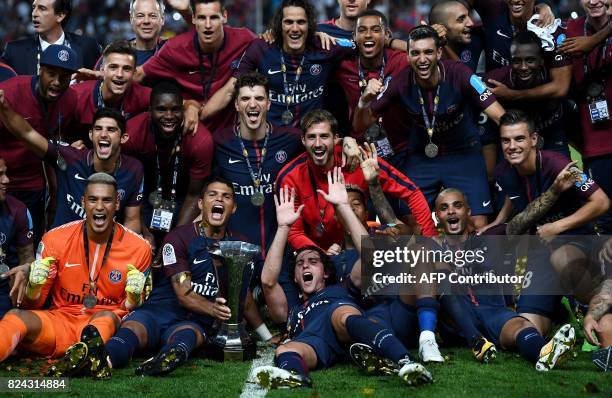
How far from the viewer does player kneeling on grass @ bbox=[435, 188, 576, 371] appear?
616cm

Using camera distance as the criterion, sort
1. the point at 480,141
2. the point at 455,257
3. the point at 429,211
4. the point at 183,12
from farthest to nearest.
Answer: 1. the point at 183,12
2. the point at 480,141
3. the point at 429,211
4. the point at 455,257

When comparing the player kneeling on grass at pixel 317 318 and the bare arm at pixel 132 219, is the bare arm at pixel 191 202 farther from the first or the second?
the player kneeling on grass at pixel 317 318

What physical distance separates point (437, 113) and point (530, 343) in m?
2.23

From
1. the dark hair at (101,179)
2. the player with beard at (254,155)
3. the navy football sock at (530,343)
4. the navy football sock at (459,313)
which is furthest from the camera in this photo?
the player with beard at (254,155)

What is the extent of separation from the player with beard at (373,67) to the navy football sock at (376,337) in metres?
2.41

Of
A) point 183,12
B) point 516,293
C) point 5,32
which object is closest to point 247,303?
point 516,293

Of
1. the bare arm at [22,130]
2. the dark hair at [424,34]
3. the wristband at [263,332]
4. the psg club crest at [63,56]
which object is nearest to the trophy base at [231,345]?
the wristband at [263,332]

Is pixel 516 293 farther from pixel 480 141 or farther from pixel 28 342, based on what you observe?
pixel 28 342

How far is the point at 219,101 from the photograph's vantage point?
829cm

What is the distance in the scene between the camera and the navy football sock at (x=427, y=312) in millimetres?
6543

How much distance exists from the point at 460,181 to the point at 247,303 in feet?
6.68

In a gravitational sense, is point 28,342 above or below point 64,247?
below

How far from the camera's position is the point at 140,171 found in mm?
7680

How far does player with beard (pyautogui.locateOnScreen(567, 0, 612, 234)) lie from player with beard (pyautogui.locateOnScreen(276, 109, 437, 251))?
1.78m
